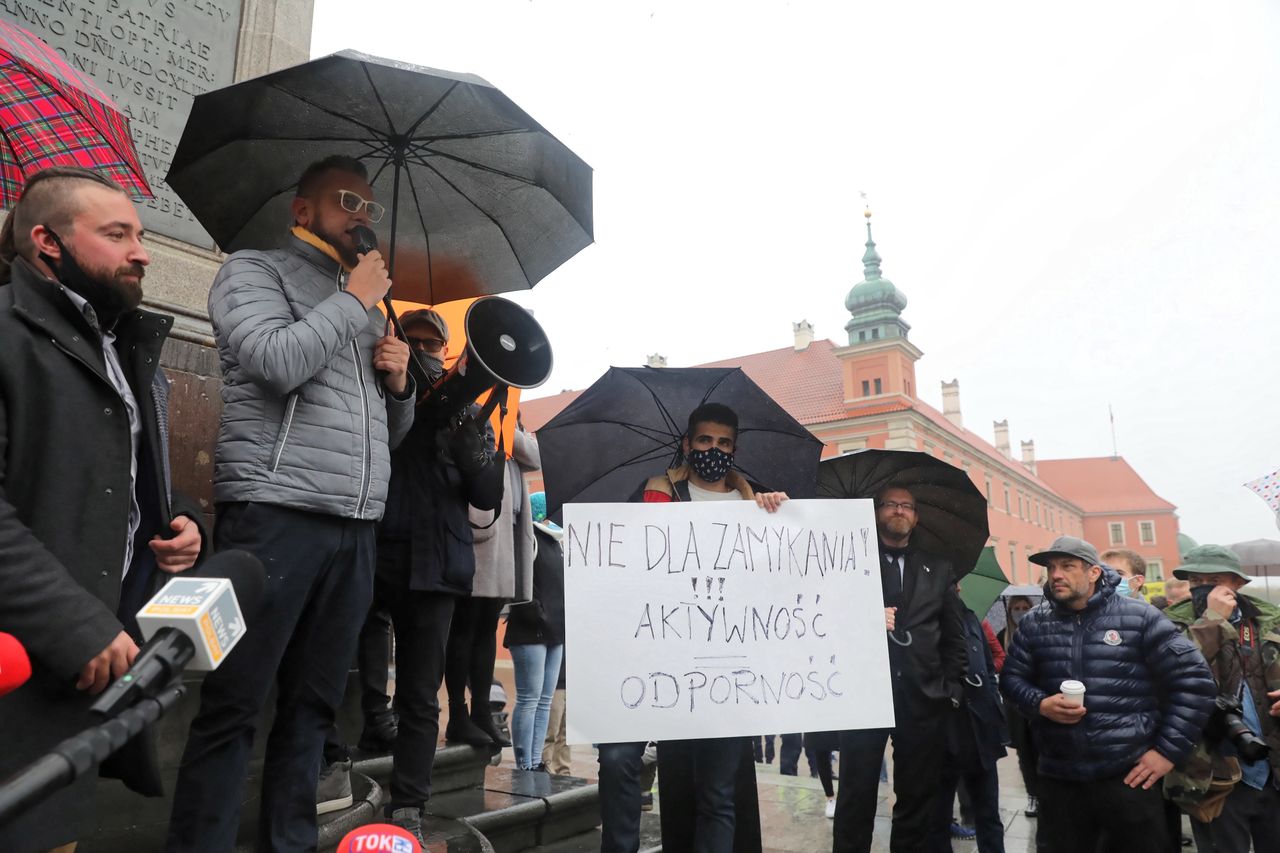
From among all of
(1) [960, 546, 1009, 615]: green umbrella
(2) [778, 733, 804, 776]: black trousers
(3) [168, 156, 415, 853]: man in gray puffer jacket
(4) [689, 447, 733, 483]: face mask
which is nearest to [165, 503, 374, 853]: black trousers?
(3) [168, 156, 415, 853]: man in gray puffer jacket

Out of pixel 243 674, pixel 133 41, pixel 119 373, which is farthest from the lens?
pixel 133 41

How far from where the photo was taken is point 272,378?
2.44 meters

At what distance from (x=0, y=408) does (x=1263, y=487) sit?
10.5 metres

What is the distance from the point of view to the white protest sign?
3.32 m

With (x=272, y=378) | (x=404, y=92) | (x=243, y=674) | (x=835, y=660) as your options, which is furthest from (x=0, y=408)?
(x=835, y=660)

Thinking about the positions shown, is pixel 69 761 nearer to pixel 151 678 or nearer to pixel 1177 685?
pixel 151 678

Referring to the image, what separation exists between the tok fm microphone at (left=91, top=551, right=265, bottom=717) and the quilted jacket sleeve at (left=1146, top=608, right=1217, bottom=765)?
432 cm

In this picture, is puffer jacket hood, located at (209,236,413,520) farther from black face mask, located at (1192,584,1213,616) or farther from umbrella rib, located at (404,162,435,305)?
black face mask, located at (1192,584,1213,616)

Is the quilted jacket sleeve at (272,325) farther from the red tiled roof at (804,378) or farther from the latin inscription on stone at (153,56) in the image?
the red tiled roof at (804,378)

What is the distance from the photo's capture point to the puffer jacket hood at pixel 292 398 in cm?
247

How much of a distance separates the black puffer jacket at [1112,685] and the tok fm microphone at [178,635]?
164 inches

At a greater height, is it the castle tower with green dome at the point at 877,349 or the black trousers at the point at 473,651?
the castle tower with green dome at the point at 877,349

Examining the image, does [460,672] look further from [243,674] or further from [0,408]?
[0,408]

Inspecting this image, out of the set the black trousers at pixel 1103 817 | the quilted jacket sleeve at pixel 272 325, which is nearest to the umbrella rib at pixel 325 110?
the quilted jacket sleeve at pixel 272 325
